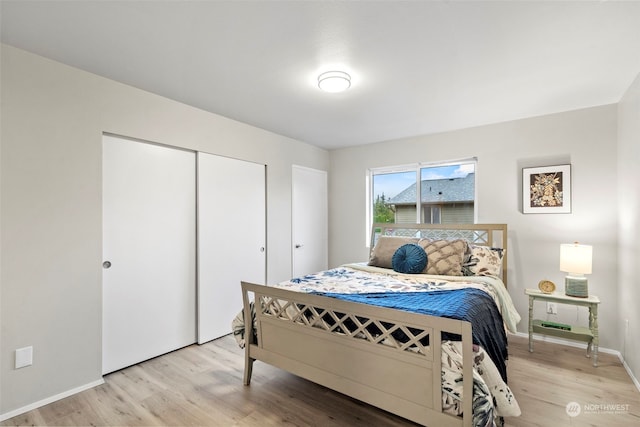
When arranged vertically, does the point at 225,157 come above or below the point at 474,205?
above

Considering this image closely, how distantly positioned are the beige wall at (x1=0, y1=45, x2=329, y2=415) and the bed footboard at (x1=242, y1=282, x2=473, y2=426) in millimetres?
1218

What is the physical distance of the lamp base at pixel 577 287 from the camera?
2688 mm

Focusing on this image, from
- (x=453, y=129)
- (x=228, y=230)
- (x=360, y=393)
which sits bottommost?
(x=360, y=393)

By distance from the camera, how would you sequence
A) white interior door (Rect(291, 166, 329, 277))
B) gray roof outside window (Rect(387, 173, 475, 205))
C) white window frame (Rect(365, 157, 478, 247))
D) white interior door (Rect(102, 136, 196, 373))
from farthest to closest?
white interior door (Rect(291, 166, 329, 277)) → gray roof outside window (Rect(387, 173, 475, 205)) → white window frame (Rect(365, 157, 478, 247)) → white interior door (Rect(102, 136, 196, 373))

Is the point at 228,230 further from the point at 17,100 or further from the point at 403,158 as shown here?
the point at 403,158

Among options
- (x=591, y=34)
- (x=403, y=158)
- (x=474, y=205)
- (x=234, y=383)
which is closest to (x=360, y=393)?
(x=234, y=383)

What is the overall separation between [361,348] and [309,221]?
2.78 metres

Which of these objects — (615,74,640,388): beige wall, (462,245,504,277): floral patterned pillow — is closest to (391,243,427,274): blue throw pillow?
(462,245,504,277): floral patterned pillow

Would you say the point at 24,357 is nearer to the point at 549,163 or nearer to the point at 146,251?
the point at 146,251

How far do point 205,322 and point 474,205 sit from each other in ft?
10.9

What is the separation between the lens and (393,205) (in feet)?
14.0

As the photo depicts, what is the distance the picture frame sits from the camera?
302cm

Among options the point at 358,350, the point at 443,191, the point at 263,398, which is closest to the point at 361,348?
the point at 358,350

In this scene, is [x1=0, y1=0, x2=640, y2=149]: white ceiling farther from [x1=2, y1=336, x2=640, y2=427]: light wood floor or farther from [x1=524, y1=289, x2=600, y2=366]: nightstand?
[x1=2, y1=336, x2=640, y2=427]: light wood floor
